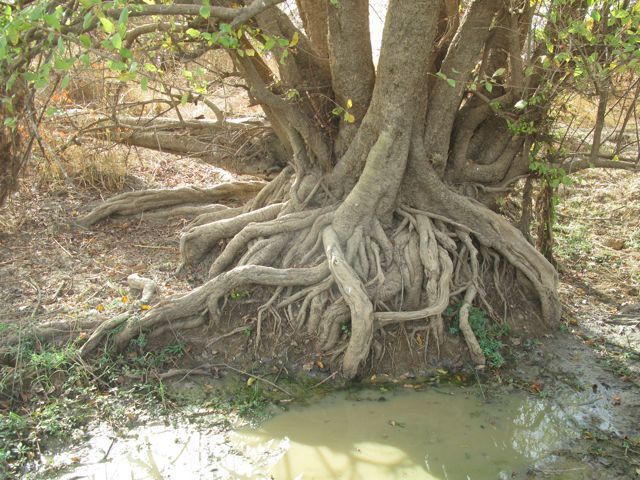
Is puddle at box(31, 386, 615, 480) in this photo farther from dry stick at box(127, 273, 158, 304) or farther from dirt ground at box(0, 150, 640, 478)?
dry stick at box(127, 273, 158, 304)

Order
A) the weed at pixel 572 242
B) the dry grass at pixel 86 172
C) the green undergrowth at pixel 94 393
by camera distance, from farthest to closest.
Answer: the dry grass at pixel 86 172 → the weed at pixel 572 242 → the green undergrowth at pixel 94 393

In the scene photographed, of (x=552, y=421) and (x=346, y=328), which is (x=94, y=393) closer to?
(x=346, y=328)

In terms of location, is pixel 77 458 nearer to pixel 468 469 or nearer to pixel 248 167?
pixel 468 469

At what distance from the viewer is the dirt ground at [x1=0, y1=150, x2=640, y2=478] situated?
16.9ft

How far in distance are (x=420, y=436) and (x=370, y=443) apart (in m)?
0.38

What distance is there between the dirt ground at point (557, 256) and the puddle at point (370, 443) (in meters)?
0.36

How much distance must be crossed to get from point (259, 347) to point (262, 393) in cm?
49

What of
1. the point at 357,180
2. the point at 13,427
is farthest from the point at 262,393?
the point at 357,180

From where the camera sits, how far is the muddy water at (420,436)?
4.00 metres

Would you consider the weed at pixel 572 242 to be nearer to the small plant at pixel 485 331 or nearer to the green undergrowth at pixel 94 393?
the small plant at pixel 485 331

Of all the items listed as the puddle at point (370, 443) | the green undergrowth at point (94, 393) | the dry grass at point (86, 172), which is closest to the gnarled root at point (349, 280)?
the green undergrowth at point (94, 393)

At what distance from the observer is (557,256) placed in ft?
22.9

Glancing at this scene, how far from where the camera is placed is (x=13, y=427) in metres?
4.31

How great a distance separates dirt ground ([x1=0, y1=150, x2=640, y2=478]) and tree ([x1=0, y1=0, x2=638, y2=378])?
44cm
